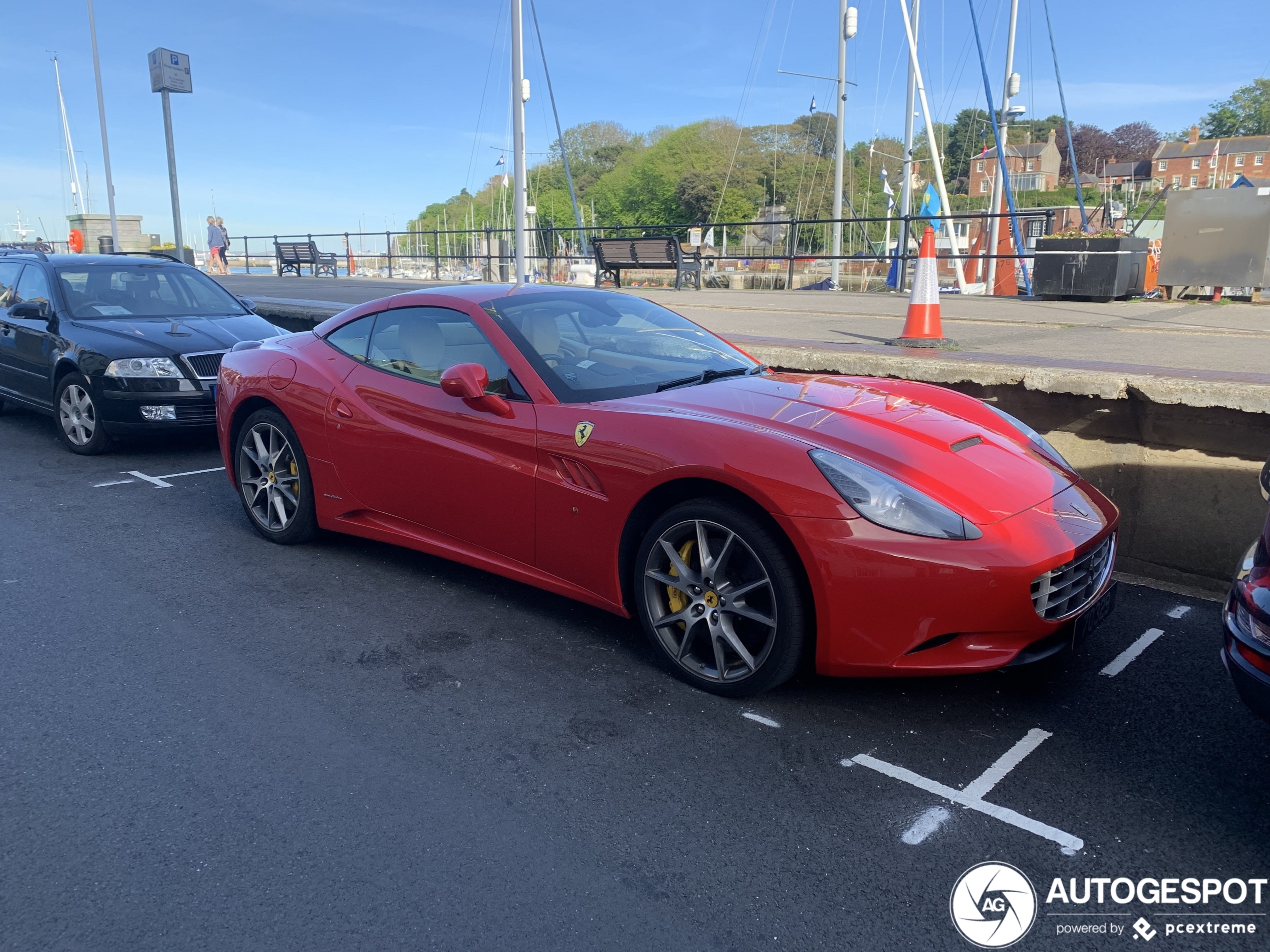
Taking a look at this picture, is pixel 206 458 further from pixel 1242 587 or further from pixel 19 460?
pixel 1242 587

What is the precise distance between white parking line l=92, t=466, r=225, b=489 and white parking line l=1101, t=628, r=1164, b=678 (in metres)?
5.86

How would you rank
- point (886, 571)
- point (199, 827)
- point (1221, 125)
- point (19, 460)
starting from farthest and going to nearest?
point (1221, 125) → point (19, 460) → point (886, 571) → point (199, 827)

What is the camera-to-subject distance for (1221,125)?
8738 centimetres

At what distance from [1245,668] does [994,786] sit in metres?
0.77

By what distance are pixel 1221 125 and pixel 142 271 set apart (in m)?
102

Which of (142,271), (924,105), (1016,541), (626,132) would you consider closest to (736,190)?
(626,132)

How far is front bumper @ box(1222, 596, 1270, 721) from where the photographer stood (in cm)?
247

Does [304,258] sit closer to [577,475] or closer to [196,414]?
[196,414]

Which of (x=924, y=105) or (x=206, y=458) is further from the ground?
(x=924, y=105)

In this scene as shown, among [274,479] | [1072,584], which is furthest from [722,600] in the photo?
[274,479]

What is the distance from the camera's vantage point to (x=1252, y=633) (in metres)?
2.54

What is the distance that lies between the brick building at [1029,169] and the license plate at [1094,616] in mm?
78474

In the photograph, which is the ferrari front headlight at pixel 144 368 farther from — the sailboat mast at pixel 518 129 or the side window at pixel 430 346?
the sailboat mast at pixel 518 129

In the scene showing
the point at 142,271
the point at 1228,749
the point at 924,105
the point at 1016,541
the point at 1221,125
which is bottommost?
the point at 1228,749
